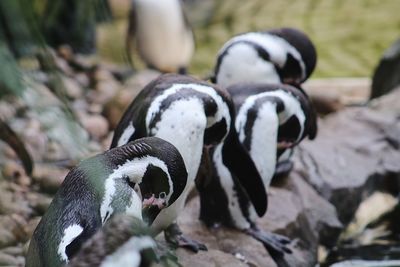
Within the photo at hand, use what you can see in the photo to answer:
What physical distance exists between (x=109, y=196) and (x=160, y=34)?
6874 mm

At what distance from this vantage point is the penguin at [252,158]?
319cm

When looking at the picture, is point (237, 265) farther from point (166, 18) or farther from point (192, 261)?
point (166, 18)

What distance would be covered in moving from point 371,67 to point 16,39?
→ 22.9 ft

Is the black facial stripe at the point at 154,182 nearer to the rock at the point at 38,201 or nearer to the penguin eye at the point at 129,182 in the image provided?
the penguin eye at the point at 129,182

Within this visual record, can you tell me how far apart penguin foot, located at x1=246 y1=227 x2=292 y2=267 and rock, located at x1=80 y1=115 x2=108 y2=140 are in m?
2.23

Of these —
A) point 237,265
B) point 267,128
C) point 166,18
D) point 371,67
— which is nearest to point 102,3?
point 237,265

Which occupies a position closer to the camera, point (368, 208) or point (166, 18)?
point (368, 208)

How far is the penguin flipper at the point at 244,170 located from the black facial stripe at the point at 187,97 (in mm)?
285

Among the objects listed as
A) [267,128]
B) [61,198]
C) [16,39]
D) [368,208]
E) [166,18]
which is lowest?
[166,18]

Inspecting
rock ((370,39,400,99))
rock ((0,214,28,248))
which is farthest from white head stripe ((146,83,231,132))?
rock ((370,39,400,99))

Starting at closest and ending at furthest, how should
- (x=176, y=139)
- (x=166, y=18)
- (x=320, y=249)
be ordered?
(x=176, y=139) → (x=320, y=249) → (x=166, y=18)

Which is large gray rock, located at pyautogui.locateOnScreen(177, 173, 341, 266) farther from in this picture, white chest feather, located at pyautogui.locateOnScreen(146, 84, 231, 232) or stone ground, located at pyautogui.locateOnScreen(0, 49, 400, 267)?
white chest feather, located at pyautogui.locateOnScreen(146, 84, 231, 232)

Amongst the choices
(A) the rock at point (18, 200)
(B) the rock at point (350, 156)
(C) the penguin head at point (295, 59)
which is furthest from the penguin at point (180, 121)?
(B) the rock at point (350, 156)

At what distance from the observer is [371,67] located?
7328mm
